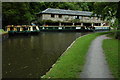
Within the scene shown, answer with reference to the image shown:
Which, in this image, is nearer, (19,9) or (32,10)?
(19,9)

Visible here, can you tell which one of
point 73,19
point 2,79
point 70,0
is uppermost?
point 70,0

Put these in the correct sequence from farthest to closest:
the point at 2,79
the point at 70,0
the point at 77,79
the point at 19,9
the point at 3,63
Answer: the point at 70,0
the point at 19,9
the point at 3,63
the point at 2,79
the point at 77,79

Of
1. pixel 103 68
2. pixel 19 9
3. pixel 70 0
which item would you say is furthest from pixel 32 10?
pixel 103 68

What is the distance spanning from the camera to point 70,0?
3462 inches

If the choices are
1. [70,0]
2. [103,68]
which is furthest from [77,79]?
[70,0]

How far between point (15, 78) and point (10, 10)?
36.1m

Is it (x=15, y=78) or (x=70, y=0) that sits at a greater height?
(x=70, y=0)

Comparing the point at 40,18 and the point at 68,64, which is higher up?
the point at 40,18

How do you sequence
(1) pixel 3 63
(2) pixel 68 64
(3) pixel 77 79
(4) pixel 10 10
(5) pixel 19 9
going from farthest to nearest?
(5) pixel 19 9, (4) pixel 10 10, (1) pixel 3 63, (2) pixel 68 64, (3) pixel 77 79

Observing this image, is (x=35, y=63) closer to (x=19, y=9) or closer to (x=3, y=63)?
(x=3, y=63)

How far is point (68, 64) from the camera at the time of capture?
1196cm

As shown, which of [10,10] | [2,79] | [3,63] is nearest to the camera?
[2,79]

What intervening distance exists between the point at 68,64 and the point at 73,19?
190 ft

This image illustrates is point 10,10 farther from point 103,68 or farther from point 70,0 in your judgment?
point 70,0
